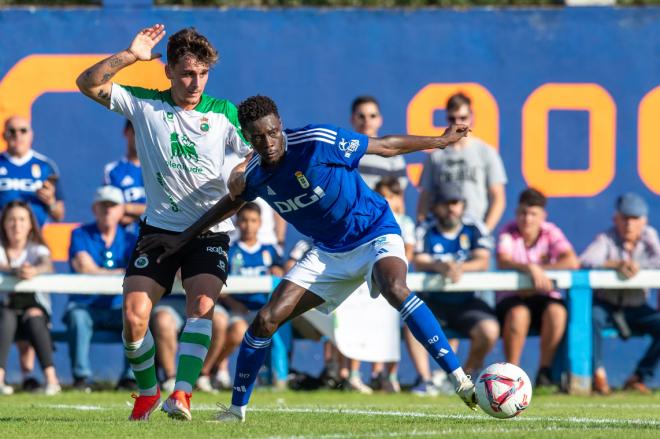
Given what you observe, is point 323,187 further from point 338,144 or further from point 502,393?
point 502,393

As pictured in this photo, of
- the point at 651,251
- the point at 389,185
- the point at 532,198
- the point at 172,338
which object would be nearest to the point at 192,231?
the point at 172,338

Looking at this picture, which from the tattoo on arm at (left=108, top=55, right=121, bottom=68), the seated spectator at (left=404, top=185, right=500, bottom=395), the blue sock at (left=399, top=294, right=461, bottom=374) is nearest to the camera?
the blue sock at (left=399, top=294, right=461, bottom=374)

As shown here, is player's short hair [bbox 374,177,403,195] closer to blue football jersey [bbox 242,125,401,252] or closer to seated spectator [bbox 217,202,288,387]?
seated spectator [bbox 217,202,288,387]

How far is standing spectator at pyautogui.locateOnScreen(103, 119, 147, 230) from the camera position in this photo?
39.1 feet

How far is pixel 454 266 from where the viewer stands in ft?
37.3

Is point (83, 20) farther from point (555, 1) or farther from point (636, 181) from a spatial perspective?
point (636, 181)

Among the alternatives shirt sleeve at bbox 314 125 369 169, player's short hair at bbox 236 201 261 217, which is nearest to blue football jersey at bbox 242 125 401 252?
shirt sleeve at bbox 314 125 369 169

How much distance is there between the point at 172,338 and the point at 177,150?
3749 mm

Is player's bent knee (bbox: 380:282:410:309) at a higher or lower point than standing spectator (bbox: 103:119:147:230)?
lower

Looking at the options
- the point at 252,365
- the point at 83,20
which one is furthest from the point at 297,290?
the point at 83,20

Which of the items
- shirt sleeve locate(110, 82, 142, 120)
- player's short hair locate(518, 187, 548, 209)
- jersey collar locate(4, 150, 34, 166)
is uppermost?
shirt sleeve locate(110, 82, 142, 120)

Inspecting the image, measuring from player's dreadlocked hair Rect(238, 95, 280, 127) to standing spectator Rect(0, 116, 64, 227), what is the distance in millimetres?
5177

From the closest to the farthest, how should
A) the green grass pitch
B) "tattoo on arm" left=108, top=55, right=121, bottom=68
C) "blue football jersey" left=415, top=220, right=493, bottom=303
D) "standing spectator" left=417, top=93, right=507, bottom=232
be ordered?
the green grass pitch → "tattoo on arm" left=108, top=55, right=121, bottom=68 → "blue football jersey" left=415, top=220, right=493, bottom=303 → "standing spectator" left=417, top=93, right=507, bottom=232

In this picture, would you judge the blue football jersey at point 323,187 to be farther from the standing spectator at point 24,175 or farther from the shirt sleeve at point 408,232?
the standing spectator at point 24,175
